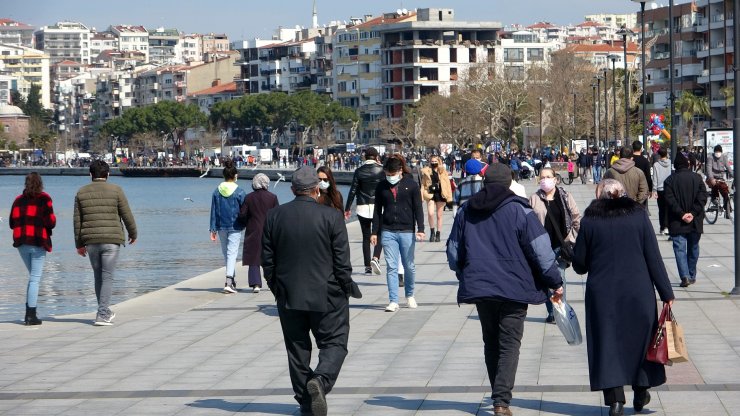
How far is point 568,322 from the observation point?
28.7 feet

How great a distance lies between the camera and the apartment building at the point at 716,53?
10219 centimetres

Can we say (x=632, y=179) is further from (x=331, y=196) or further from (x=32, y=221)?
(x=32, y=221)

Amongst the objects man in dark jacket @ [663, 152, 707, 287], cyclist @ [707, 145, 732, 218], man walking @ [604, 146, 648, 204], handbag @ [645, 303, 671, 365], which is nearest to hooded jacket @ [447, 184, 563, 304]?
handbag @ [645, 303, 671, 365]

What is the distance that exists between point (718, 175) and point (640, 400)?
850 inches

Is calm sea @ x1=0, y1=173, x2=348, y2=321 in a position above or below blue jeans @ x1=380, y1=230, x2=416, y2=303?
below

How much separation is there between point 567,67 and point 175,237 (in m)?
73.3

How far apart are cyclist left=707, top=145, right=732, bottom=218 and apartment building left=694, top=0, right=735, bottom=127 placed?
73176mm

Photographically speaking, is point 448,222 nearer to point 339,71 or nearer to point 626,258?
point 626,258

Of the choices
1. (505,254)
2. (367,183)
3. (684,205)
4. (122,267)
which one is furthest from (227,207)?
(122,267)

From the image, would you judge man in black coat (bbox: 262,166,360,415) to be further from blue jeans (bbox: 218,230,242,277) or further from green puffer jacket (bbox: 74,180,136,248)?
blue jeans (bbox: 218,230,242,277)

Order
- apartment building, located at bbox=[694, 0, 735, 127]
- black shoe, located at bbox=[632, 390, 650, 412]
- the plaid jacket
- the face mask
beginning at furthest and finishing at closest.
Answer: apartment building, located at bbox=[694, 0, 735, 127]
the plaid jacket
the face mask
black shoe, located at bbox=[632, 390, 650, 412]

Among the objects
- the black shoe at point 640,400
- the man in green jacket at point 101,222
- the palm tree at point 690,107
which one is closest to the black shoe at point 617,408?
the black shoe at point 640,400

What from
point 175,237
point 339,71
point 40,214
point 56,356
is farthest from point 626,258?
point 339,71

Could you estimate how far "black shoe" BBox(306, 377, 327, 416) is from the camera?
8156mm
